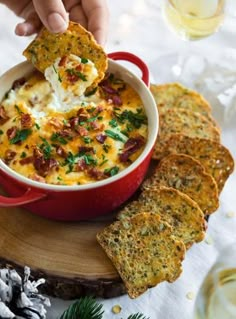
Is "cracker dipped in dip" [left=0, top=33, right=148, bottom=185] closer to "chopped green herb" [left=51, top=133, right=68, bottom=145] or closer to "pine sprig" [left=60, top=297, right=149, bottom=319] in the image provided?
"chopped green herb" [left=51, top=133, right=68, bottom=145]

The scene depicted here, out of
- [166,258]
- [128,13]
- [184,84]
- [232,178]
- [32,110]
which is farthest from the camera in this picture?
[128,13]

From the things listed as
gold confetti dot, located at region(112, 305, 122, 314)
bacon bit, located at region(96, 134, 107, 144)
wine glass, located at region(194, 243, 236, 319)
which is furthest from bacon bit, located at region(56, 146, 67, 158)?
wine glass, located at region(194, 243, 236, 319)

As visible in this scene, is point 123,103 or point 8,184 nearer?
point 8,184

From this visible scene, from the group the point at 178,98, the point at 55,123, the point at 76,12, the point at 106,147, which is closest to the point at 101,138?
the point at 106,147

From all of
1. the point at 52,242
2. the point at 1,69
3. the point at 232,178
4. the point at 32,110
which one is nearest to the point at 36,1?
the point at 32,110

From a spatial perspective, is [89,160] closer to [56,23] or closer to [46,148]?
[46,148]

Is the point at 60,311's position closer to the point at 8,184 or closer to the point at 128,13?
the point at 8,184
